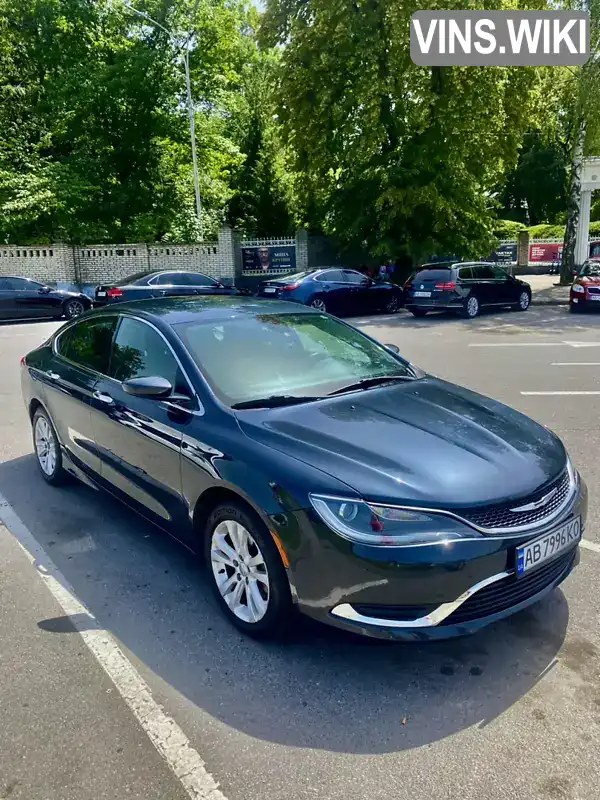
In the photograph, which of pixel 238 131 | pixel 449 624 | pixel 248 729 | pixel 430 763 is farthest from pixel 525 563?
pixel 238 131

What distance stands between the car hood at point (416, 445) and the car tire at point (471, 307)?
45.0ft

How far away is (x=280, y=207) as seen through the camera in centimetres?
3003

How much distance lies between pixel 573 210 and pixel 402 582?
78.2 ft

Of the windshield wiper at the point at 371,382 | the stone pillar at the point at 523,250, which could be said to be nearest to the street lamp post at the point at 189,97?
the stone pillar at the point at 523,250

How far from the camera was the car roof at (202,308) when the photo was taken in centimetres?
426

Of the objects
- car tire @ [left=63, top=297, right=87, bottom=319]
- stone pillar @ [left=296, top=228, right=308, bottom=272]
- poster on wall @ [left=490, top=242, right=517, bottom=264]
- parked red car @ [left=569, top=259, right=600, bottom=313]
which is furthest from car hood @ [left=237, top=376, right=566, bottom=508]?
poster on wall @ [left=490, top=242, right=517, bottom=264]

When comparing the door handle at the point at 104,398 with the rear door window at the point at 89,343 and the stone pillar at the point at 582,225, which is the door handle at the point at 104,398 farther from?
the stone pillar at the point at 582,225

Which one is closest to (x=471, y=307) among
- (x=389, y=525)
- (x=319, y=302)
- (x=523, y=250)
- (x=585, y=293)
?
(x=585, y=293)

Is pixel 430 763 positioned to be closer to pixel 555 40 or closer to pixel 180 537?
pixel 180 537

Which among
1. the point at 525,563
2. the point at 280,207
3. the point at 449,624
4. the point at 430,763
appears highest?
the point at 280,207

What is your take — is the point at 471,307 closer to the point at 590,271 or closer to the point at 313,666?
the point at 590,271

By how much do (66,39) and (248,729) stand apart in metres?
28.2

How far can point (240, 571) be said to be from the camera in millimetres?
3201

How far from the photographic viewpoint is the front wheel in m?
18.9
